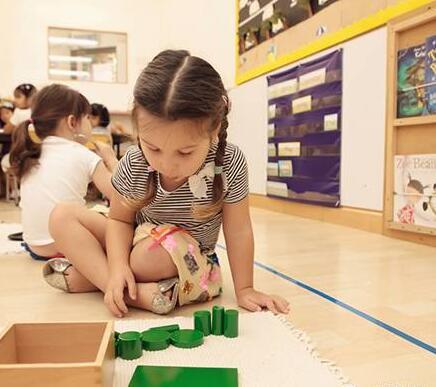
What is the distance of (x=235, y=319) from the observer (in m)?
0.67

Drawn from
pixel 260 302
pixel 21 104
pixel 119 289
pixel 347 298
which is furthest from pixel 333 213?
pixel 21 104

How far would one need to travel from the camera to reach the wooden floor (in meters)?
0.62

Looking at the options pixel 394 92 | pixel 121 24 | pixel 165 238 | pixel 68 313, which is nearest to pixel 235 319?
pixel 165 238

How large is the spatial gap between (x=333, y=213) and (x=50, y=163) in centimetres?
119

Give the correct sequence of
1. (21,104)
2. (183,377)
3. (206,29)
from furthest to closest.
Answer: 1. (206,29)
2. (21,104)
3. (183,377)

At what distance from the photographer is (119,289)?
2.54 feet

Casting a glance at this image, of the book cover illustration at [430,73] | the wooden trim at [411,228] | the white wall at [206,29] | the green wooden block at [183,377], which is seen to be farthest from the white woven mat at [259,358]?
the white wall at [206,29]

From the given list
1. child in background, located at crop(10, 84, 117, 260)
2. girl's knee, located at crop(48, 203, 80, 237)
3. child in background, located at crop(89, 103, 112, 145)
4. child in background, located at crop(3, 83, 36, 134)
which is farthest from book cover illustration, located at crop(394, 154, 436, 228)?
child in background, located at crop(3, 83, 36, 134)

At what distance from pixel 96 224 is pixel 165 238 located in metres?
0.19

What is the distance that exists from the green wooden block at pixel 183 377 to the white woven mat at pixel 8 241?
93cm

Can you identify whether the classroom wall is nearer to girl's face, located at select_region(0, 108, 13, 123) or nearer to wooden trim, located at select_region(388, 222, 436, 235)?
wooden trim, located at select_region(388, 222, 436, 235)

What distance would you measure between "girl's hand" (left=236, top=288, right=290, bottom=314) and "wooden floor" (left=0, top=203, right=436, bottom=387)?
0.02 metres

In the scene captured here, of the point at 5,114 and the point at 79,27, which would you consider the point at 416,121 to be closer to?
the point at 5,114

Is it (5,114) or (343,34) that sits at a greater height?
(343,34)
